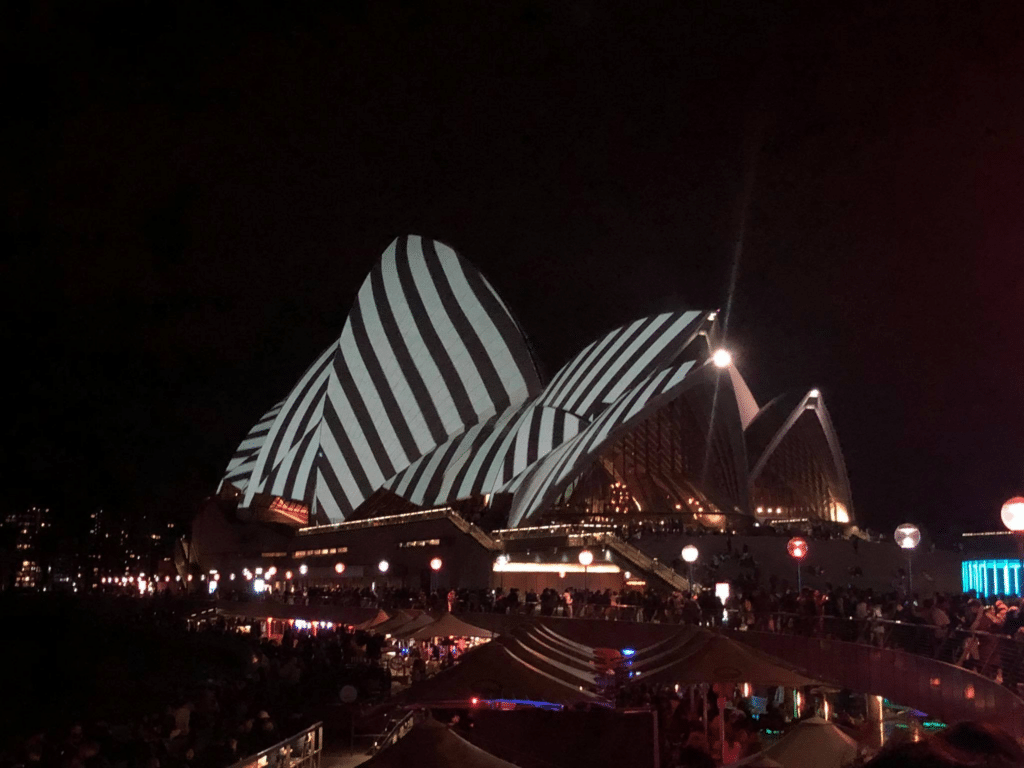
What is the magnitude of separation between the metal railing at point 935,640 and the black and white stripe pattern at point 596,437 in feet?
71.0

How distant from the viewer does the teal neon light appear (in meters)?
31.5

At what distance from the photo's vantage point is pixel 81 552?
85875 millimetres

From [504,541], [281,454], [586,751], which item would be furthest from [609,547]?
[281,454]

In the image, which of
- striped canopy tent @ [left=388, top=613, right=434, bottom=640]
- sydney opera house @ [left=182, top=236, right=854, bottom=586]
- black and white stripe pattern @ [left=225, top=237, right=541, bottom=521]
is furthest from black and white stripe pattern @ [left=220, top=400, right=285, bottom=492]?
striped canopy tent @ [left=388, top=613, right=434, bottom=640]

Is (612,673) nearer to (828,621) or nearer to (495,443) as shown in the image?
(828,621)

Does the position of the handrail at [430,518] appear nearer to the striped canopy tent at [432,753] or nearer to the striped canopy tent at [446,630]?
the striped canopy tent at [446,630]

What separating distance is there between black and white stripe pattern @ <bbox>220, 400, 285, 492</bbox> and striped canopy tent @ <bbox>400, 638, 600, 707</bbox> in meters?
63.4

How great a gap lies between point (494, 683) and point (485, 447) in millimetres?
40608

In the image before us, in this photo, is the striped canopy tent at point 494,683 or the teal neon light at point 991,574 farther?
the teal neon light at point 991,574

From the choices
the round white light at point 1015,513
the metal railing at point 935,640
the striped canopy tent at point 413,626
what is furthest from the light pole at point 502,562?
the round white light at point 1015,513

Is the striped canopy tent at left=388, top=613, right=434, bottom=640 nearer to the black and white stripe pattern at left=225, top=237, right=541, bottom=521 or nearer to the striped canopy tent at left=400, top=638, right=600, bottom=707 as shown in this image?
the striped canopy tent at left=400, top=638, right=600, bottom=707

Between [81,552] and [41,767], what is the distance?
73.9 metres

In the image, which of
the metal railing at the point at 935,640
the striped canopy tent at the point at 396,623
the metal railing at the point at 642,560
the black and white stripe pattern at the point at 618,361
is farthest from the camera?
the black and white stripe pattern at the point at 618,361

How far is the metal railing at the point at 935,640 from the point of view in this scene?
30.0 feet
